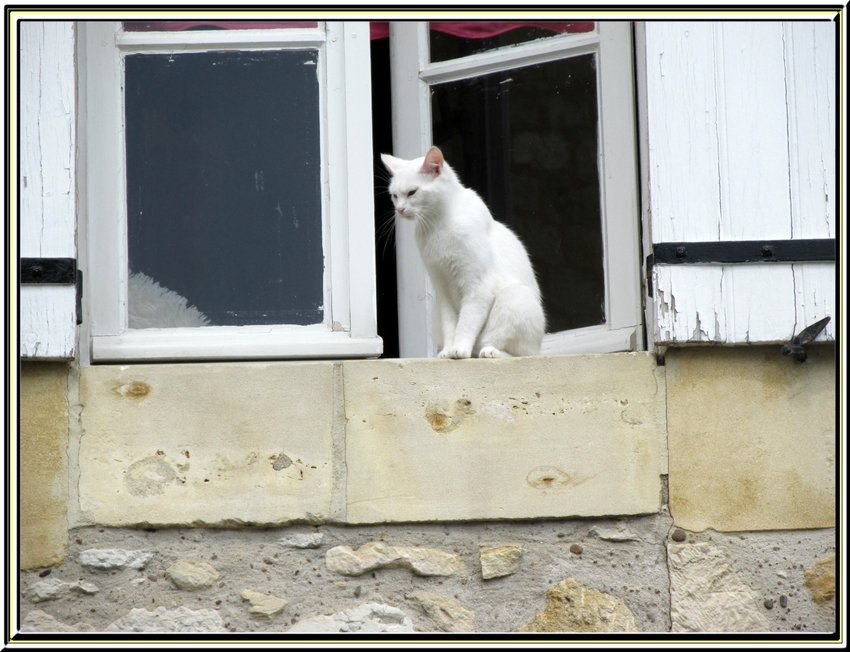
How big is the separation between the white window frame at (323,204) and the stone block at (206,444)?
0.24 meters

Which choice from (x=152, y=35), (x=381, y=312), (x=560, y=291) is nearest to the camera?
(x=152, y=35)

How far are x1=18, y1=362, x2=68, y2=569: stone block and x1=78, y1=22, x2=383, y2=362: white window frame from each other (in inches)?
9.4

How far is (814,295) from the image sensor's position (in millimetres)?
2467

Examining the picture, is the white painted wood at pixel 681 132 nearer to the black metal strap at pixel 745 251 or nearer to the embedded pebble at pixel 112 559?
the black metal strap at pixel 745 251

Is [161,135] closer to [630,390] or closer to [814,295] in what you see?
[630,390]

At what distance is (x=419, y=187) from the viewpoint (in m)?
2.96

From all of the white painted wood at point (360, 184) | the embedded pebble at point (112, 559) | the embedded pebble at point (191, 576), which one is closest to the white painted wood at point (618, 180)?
the white painted wood at point (360, 184)

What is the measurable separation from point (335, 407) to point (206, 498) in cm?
43

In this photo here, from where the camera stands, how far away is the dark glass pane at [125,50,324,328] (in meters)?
2.86

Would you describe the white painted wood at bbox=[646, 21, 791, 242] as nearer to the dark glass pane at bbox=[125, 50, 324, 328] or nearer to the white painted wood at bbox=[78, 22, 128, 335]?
the dark glass pane at bbox=[125, 50, 324, 328]

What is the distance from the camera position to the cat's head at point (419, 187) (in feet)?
9.72

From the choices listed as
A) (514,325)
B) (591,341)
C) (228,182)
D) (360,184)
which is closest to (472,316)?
(514,325)
